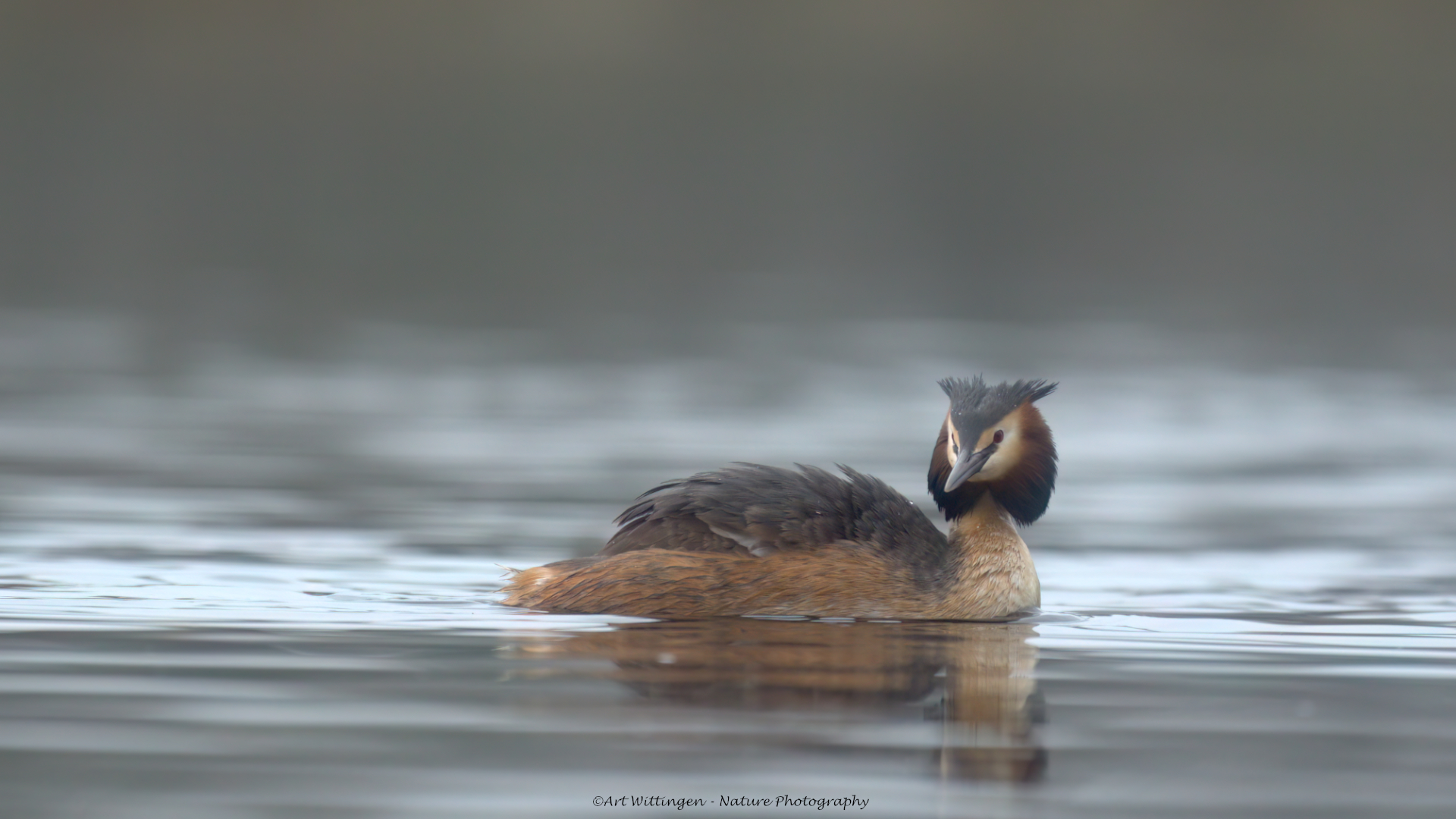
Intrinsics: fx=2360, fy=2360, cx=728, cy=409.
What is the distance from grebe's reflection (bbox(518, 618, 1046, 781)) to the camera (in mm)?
7535

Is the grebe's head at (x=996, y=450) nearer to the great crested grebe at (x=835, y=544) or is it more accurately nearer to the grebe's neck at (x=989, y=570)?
the great crested grebe at (x=835, y=544)

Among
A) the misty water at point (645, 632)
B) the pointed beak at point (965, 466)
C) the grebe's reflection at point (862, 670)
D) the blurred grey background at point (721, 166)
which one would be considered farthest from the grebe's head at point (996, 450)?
the blurred grey background at point (721, 166)

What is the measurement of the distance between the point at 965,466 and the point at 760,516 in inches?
37.4

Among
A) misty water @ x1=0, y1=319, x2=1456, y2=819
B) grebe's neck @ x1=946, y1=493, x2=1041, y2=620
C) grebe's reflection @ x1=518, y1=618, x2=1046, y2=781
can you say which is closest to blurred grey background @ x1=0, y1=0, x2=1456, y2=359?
misty water @ x1=0, y1=319, x2=1456, y2=819

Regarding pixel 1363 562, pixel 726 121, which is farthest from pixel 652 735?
pixel 726 121

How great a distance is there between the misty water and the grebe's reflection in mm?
29

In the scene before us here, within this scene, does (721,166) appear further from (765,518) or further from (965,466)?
(765,518)

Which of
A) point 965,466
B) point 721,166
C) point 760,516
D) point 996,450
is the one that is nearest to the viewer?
point 760,516

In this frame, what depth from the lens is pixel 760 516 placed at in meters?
10.3

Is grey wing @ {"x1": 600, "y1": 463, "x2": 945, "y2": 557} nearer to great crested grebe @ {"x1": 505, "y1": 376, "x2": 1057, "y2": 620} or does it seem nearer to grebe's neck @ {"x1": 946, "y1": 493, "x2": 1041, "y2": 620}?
great crested grebe @ {"x1": 505, "y1": 376, "x2": 1057, "y2": 620}

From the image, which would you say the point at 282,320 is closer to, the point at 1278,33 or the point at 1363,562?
the point at 1363,562

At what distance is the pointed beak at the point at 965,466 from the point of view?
10336 mm

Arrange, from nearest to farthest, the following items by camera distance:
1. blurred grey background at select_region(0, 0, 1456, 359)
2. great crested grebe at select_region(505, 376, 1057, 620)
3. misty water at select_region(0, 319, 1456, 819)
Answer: misty water at select_region(0, 319, 1456, 819) < great crested grebe at select_region(505, 376, 1057, 620) < blurred grey background at select_region(0, 0, 1456, 359)

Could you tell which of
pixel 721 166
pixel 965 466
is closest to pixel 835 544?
pixel 965 466
